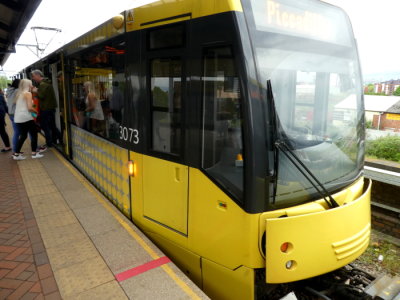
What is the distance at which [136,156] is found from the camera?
360 centimetres

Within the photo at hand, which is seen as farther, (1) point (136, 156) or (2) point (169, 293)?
(1) point (136, 156)

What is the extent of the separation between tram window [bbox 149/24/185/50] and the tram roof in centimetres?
595

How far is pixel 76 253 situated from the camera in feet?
10.9

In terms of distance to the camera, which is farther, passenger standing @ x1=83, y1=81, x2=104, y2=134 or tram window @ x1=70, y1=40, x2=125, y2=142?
passenger standing @ x1=83, y1=81, x2=104, y2=134

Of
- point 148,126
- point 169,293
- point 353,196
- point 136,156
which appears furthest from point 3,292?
point 353,196

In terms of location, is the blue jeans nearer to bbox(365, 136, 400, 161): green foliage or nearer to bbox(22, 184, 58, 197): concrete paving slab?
bbox(22, 184, 58, 197): concrete paving slab

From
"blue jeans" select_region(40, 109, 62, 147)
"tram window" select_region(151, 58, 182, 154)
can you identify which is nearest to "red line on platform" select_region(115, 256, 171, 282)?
"tram window" select_region(151, 58, 182, 154)

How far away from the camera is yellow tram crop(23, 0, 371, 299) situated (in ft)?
7.84

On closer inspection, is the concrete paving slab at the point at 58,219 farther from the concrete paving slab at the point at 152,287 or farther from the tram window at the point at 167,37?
the tram window at the point at 167,37

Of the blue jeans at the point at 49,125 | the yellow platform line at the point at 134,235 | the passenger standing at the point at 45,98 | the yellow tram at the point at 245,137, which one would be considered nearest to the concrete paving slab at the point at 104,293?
the yellow platform line at the point at 134,235

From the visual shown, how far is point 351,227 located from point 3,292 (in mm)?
3102

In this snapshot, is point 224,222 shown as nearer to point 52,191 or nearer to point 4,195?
point 52,191

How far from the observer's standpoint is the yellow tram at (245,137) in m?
2.39

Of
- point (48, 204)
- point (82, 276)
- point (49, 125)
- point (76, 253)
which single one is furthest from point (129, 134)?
point (49, 125)
